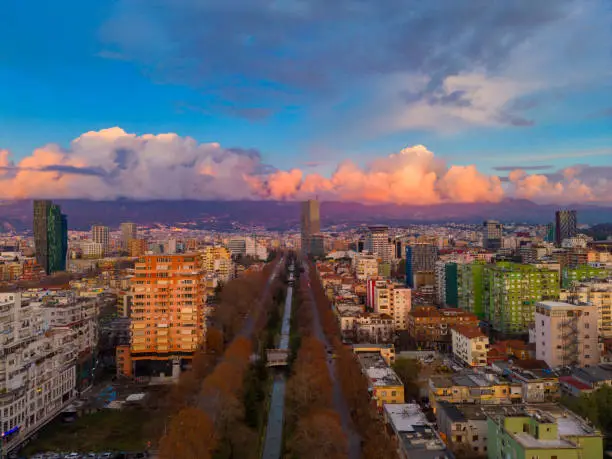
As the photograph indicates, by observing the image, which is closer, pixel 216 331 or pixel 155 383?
pixel 155 383

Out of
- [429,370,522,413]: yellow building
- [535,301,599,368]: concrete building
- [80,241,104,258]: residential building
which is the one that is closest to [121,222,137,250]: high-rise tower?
[80,241,104,258]: residential building

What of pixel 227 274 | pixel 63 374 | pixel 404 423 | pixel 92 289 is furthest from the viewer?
pixel 227 274

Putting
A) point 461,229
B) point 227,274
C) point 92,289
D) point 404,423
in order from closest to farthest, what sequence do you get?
point 404,423 → point 92,289 → point 227,274 → point 461,229

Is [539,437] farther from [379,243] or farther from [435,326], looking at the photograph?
[379,243]

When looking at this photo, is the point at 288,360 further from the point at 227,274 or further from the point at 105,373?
the point at 227,274

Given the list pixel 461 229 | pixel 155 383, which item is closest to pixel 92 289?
pixel 155 383

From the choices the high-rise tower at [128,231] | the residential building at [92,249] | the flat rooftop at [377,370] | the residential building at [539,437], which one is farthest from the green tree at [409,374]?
the high-rise tower at [128,231]
